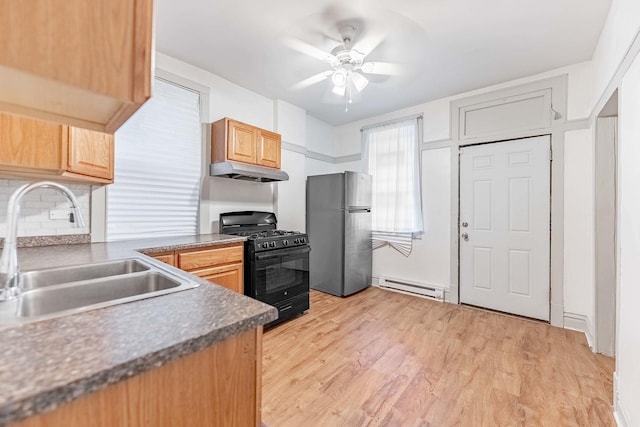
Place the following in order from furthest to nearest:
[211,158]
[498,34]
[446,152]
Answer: [446,152] → [211,158] → [498,34]

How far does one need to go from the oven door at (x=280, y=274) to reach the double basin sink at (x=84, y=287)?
1.30 metres

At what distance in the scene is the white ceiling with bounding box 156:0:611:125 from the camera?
2074 millimetres

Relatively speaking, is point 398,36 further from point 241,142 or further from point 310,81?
point 241,142

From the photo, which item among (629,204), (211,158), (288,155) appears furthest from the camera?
(288,155)

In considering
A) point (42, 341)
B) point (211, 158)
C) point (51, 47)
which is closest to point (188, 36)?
point (211, 158)

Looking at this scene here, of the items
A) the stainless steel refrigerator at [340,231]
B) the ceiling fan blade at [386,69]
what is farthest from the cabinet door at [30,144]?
the stainless steel refrigerator at [340,231]

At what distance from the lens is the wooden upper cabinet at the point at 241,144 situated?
294 cm

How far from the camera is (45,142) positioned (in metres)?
1.65

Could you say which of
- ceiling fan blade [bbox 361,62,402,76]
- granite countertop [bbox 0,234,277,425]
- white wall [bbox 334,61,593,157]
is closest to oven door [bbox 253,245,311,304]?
granite countertop [bbox 0,234,277,425]

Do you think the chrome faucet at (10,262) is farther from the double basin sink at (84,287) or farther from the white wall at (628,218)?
the white wall at (628,218)

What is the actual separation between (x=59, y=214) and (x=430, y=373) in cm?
309

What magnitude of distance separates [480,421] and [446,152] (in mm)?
2978

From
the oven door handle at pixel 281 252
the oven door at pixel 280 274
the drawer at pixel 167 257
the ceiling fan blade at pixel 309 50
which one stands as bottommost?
the oven door at pixel 280 274

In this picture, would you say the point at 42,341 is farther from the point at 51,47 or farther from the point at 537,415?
the point at 537,415
